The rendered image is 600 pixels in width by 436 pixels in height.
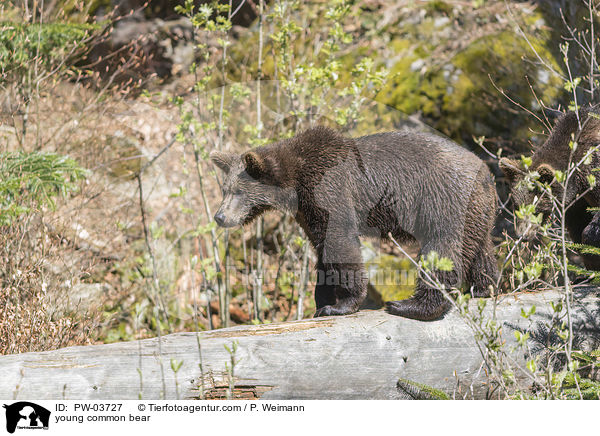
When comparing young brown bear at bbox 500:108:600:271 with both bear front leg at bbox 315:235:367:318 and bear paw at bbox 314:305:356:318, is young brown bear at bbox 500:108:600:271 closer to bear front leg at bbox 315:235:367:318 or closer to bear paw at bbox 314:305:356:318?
bear front leg at bbox 315:235:367:318

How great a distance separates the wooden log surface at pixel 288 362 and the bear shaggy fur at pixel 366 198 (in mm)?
386

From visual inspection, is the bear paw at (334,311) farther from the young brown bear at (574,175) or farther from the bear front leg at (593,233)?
the bear front leg at (593,233)

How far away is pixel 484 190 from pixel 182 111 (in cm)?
293

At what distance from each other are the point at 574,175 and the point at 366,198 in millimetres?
1826

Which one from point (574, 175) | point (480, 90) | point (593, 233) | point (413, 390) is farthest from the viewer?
point (480, 90)

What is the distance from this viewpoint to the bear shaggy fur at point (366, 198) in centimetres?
467

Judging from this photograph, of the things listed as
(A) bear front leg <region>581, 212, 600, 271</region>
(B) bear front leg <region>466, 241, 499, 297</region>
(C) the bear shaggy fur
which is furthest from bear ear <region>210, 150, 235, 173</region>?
(A) bear front leg <region>581, 212, 600, 271</region>

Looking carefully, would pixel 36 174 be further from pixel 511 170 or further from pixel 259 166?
pixel 511 170

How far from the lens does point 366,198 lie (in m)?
4.92

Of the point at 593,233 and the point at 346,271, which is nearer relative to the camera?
the point at 346,271

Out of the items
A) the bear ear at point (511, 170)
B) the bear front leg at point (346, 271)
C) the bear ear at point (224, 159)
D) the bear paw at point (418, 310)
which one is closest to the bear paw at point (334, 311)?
the bear front leg at point (346, 271)

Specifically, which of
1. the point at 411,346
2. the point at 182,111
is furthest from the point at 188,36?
the point at 411,346

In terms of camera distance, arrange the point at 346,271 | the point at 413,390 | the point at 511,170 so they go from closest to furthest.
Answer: the point at 413,390 < the point at 346,271 < the point at 511,170
